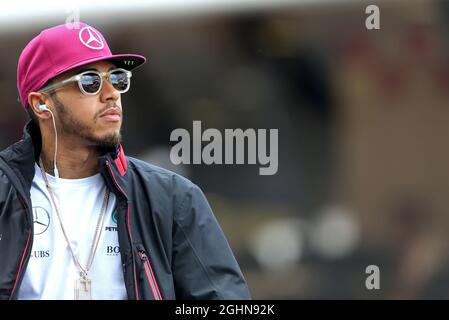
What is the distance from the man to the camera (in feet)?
8.08

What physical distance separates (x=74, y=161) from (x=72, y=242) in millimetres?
288

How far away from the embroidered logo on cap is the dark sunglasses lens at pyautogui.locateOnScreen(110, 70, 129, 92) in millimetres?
99

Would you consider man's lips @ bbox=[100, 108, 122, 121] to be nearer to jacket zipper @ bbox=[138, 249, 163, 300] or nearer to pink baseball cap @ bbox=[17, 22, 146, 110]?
pink baseball cap @ bbox=[17, 22, 146, 110]

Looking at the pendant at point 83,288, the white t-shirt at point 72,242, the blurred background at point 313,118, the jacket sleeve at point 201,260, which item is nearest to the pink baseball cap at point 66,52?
the white t-shirt at point 72,242

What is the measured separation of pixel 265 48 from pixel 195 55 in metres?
0.51

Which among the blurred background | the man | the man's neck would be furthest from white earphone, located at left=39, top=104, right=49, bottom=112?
the blurred background

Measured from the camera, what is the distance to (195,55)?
5.85 meters

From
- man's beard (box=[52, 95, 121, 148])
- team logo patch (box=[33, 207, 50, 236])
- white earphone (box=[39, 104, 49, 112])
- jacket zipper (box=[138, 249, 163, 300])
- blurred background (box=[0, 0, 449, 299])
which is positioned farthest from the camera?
blurred background (box=[0, 0, 449, 299])

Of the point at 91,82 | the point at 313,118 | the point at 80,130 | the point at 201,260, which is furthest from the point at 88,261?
the point at 313,118

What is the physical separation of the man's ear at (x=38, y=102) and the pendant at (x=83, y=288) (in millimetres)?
606

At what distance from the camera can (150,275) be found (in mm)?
2445

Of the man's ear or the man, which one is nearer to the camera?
the man
